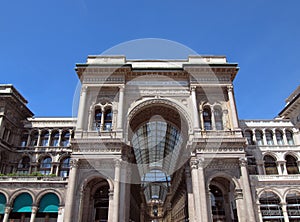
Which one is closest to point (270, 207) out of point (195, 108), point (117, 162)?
point (195, 108)

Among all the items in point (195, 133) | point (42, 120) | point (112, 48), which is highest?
point (112, 48)

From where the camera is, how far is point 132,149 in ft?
103

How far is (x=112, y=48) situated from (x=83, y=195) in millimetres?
17502

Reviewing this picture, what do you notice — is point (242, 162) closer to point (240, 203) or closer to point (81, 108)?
point (240, 203)

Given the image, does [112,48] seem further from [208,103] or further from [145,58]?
[208,103]

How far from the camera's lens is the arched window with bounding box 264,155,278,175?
1368 inches

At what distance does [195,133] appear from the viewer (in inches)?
1057

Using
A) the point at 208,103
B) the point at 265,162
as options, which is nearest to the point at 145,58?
the point at 208,103

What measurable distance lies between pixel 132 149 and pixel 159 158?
2684cm

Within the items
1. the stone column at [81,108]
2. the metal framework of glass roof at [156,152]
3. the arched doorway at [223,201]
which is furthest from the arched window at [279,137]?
the stone column at [81,108]

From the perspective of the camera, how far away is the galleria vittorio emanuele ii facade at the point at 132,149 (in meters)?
25.1

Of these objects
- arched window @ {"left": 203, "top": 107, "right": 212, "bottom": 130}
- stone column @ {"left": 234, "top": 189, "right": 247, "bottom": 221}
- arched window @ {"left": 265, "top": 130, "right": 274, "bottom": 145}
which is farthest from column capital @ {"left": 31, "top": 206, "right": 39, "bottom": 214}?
arched window @ {"left": 265, "top": 130, "right": 274, "bottom": 145}

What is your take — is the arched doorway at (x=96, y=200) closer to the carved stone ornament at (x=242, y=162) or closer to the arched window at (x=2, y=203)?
the arched window at (x=2, y=203)

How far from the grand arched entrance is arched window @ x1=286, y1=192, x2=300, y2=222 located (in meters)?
11.7
